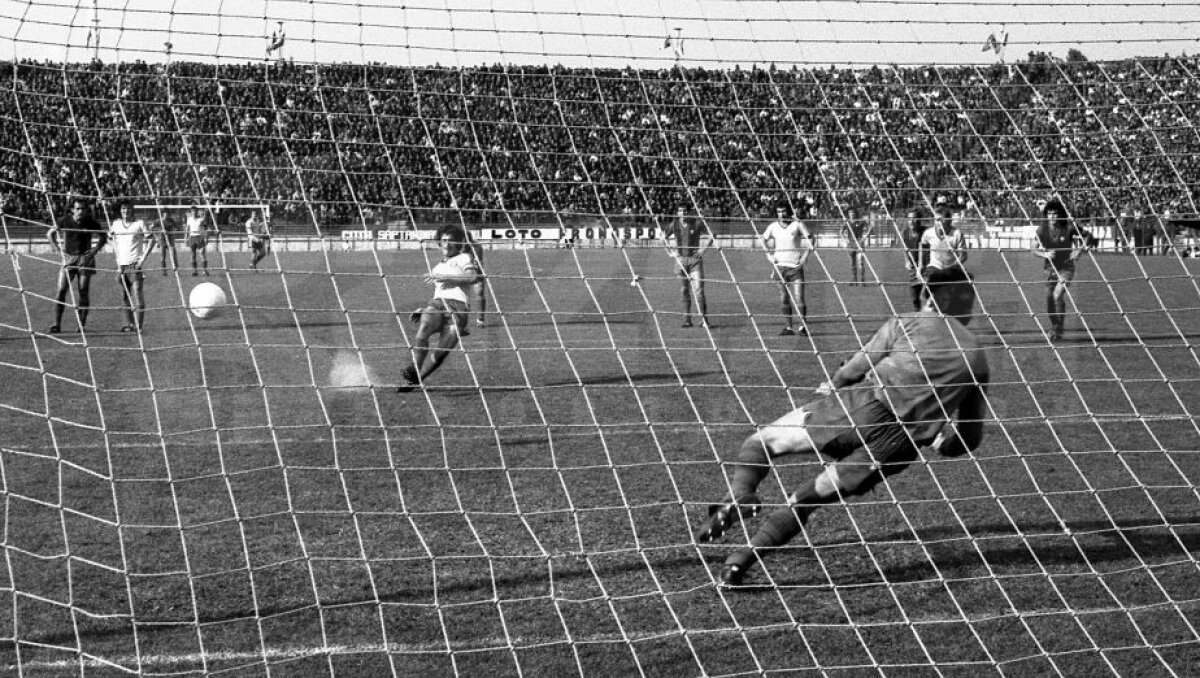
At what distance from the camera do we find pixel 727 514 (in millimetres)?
5836

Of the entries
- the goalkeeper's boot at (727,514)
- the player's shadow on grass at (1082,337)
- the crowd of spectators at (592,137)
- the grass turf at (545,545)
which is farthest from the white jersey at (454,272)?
the player's shadow on grass at (1082,337)

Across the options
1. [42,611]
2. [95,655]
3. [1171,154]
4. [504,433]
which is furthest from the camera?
[504,433]

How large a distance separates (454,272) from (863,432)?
6.39m

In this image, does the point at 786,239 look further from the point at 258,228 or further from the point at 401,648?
the point at 401,648

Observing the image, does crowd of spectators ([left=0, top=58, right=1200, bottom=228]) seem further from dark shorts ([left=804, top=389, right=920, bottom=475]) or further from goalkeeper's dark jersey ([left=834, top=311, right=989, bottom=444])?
dark shorts ([left=804, top=389, right=920, bottom=475])

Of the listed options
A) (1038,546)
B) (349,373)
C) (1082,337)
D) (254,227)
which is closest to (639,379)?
(349,373)

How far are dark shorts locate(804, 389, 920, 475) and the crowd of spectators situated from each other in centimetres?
163

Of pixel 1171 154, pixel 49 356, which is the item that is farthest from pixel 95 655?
pixel 49 356

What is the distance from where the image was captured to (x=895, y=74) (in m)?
7.09

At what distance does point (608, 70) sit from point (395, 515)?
2.69 m

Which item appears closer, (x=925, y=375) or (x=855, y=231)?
(x=925, y=375)

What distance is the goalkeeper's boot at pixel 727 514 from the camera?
575 cm

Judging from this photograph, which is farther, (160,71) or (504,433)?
(504,433)

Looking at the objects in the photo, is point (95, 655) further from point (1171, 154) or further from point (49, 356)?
point (49, 356)
